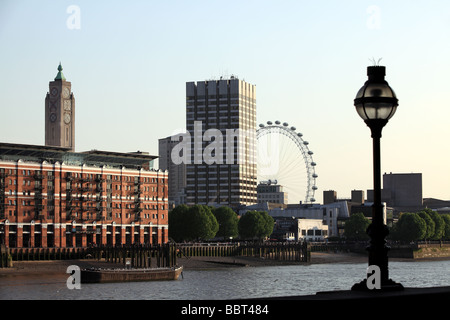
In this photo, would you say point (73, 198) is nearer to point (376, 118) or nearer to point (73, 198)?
point (73, 198)

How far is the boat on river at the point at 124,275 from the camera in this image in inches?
4705

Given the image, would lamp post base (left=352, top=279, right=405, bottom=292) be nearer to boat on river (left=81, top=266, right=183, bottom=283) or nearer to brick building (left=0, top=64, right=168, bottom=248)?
boat on river (left=81, top=266, right=183, bottom=283)

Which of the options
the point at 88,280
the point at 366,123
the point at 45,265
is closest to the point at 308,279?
the point at 88,280

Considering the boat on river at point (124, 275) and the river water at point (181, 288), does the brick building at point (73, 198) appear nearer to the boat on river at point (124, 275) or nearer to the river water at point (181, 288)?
the river water at point (181, 288)

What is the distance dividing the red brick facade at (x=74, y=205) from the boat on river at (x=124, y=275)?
4932 centimetres

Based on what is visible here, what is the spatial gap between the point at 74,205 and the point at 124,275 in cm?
6083

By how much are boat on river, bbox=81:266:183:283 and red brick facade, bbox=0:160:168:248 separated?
49322mm

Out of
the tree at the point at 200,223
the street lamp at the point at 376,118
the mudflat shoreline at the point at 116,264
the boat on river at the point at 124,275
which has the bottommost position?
the mudflat shoreline at the point at 116,264

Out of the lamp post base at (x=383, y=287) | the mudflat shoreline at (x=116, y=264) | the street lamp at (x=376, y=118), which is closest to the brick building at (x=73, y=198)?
the mudflat shoreline at (x=116, y=264)

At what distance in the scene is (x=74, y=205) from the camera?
591ft

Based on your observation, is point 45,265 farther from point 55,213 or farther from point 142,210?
point 142,210

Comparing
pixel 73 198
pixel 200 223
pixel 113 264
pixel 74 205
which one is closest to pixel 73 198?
pixel 73 198
